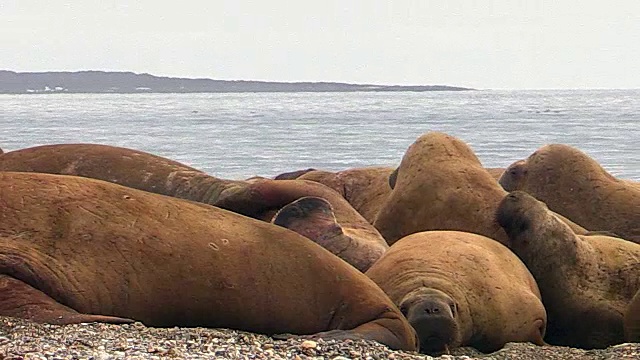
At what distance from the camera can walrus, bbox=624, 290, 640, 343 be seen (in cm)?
652

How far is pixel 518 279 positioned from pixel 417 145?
2310 millimetres

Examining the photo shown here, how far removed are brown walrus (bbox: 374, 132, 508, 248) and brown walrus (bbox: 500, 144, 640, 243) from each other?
3.15ft

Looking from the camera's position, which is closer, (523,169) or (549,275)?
(549,275)

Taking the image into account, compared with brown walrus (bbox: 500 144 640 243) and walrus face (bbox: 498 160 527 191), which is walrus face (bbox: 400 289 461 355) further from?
walrus face (bbox: 498 160 527 191)

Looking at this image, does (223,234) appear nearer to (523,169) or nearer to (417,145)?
(417,145)

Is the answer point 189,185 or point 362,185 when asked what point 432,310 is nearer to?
point 189,185

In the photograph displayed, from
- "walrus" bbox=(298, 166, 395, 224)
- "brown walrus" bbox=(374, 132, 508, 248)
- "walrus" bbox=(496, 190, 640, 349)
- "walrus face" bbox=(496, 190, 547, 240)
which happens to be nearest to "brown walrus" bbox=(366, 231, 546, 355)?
"walrus" bbox=(496, 190, 640, 349)

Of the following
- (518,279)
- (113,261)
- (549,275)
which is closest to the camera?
(113,261)

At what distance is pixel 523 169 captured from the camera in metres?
9.62

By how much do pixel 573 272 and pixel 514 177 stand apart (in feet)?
7.97

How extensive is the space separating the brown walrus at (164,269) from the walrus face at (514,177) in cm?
434

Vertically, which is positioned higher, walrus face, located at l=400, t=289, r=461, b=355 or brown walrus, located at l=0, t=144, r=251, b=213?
brown walrus, located at l=0, t=144, r=251, b=213

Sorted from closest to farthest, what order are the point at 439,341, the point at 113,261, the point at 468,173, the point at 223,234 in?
the point at 113,261, the point at 223,234, the point at 439,341, the point at 468,173

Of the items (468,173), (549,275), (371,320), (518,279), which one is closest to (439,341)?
→ (371,320)
